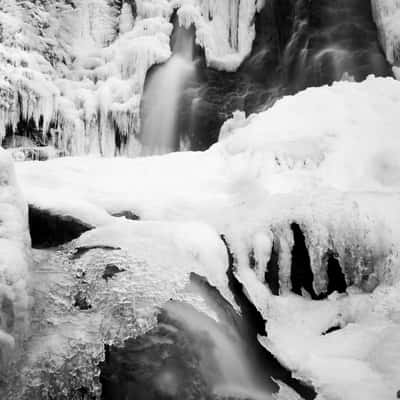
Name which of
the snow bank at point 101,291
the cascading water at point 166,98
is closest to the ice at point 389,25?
the cascading water at point 166,98

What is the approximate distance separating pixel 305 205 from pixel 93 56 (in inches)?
362

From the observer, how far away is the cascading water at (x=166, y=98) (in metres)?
10.6

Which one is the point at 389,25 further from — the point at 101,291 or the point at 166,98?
the point at 101,291

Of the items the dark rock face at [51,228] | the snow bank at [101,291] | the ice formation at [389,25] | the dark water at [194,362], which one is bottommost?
the dark water at [194,362]

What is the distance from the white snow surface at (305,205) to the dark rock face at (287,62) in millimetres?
4207

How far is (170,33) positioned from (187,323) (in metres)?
9.72

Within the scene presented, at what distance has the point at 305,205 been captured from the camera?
3.82m

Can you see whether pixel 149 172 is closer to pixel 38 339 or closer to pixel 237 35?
pixel 38 339

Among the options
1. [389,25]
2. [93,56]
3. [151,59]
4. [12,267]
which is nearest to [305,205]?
[12,267]

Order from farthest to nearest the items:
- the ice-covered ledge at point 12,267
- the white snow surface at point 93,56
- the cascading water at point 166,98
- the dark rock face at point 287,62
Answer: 1. the cascading water at point 166,98
2. the white snow surface at point 93,56
3. the dark rock face at point 287,62
4. the ice-covered ledge at point 12,267

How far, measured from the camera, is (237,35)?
36.7 ft

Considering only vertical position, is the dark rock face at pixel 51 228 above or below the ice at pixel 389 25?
below

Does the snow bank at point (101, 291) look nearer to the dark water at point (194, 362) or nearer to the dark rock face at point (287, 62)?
the dark water at point (194, 362)

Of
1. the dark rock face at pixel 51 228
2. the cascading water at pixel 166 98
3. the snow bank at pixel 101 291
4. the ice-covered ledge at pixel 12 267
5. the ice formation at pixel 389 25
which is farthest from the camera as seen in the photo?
the cascading water at pixel 166 98
